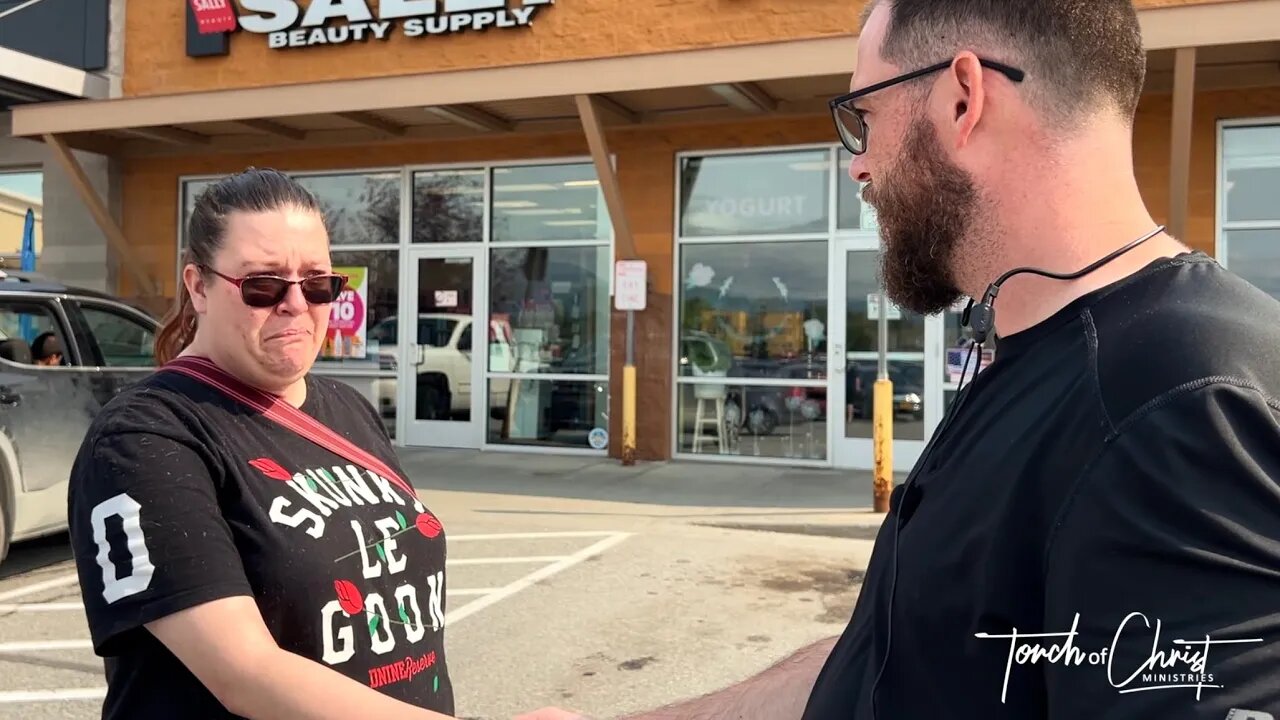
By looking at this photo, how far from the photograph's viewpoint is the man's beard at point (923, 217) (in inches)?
47.3

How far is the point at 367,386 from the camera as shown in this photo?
11.9 metres

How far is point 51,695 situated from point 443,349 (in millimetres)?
7821

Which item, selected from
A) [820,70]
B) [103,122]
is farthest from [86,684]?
[103,122]

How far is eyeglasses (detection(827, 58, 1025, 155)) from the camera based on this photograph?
116 centimetres

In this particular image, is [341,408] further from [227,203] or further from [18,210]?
[18,210]

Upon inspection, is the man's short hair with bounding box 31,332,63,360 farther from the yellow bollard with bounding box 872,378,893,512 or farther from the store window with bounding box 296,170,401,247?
the yellow bollard with bounding box 872,378,893,512

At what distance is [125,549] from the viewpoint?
1461mm

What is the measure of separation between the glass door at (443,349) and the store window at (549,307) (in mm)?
198

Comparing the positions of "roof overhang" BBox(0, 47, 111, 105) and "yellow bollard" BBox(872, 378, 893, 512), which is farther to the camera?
"roof overhang" BBox(0, 47, 111, 105)

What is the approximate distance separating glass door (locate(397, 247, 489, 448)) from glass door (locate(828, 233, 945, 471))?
421cm

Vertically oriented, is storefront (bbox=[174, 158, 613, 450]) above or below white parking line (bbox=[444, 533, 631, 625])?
above

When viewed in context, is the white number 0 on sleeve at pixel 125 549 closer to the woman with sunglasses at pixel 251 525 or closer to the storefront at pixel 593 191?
the woman with sunglasses at pixel 251 525

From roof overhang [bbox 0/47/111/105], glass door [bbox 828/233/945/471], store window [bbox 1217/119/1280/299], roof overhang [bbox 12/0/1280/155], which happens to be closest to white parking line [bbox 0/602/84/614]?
roof overhang [bbox 12/0/1280/155]

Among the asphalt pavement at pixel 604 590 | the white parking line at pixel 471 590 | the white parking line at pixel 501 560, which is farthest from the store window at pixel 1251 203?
the white parking line at pixel 471 590
